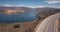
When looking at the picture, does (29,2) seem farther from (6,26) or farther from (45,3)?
(6,26)

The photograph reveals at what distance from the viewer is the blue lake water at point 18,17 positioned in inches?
190

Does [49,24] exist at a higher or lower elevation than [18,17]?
lower

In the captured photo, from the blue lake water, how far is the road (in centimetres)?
36

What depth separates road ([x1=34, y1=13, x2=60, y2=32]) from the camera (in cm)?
480

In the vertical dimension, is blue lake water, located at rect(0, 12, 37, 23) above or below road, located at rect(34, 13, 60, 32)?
above

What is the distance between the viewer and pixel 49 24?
16.3 feet

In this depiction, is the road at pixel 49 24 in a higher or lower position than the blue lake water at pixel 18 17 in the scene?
lower

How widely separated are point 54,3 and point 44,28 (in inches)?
34.5

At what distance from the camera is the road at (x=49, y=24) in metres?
4.80

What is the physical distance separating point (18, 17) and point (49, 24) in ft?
3.24

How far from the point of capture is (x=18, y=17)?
4906 mm

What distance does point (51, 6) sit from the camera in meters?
5.06

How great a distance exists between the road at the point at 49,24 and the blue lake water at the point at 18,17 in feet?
1.18

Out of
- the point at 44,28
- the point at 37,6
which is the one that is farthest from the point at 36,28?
the point at 37,6
